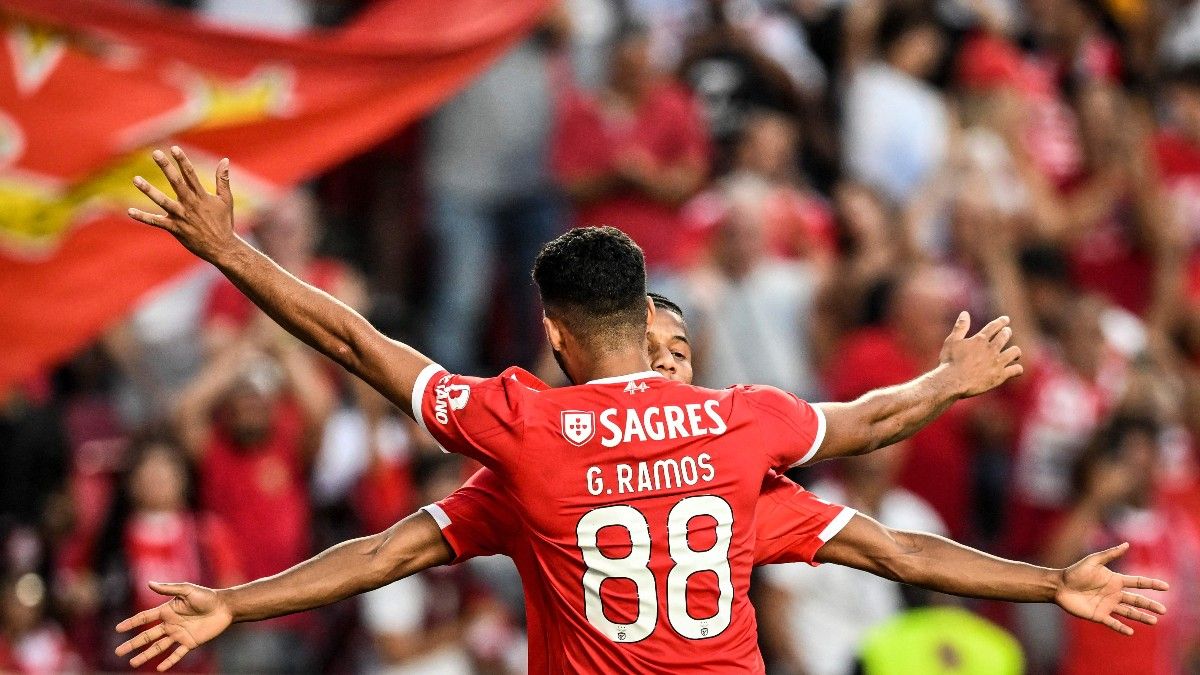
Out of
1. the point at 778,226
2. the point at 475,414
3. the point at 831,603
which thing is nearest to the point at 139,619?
the point at 475,414

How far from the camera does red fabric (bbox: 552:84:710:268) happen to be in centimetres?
1008

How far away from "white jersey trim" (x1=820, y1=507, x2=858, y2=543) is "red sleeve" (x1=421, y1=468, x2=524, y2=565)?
33.9 inches

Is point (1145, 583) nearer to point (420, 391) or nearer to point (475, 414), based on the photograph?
point (475, 414)

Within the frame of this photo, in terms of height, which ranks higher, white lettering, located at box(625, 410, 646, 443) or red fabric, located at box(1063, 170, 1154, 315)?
red fabric, located at box(1063, 170, 1154, 315)

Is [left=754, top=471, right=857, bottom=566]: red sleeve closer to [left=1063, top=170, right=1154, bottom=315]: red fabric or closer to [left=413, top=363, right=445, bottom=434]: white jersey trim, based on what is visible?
[left=413, top=363, right=445, bottom=434]: white jersey trim

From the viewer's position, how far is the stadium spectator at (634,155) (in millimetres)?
10070

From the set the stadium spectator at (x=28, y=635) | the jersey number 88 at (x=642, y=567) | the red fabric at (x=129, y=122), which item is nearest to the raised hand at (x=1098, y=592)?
the jersey number 88 at (x=642, y=567)

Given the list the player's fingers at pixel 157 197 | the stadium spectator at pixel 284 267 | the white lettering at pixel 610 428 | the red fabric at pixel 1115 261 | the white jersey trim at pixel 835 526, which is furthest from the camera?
the red fabric at pixel 1115 261

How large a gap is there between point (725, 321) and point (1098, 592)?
15.9 ft

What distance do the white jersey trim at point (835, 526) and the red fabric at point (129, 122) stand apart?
4403 mm

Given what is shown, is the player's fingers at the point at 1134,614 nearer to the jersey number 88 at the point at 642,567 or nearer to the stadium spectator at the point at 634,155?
the jersey number 88 at the point at 642,567

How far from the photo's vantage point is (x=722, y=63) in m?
11.0

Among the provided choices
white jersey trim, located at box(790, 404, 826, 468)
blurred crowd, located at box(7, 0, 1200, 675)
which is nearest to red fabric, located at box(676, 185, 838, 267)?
blurred crowd, located at box(7, 0, 1200, 675)

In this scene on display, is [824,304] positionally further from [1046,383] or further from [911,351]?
[1046,383]
